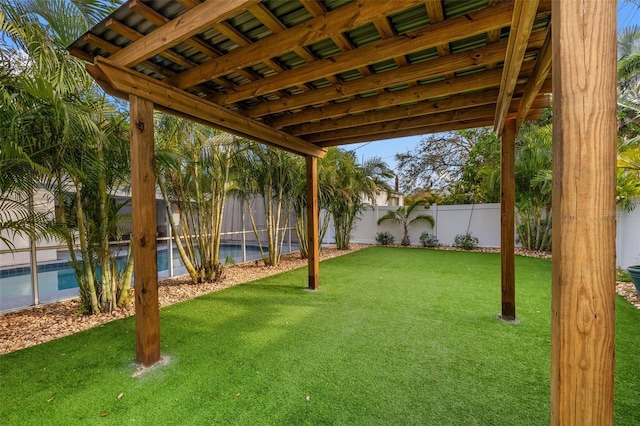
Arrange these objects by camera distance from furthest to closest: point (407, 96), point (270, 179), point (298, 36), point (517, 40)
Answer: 1. point (270, 179)
2. point (407, 96)
3. point (298, 36)
4. point (517, 40)

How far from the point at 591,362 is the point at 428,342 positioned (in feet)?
6.92

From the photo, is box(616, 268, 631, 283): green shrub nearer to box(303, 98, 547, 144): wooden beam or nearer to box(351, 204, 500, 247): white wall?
box(351, 204, 500, 247): white wall

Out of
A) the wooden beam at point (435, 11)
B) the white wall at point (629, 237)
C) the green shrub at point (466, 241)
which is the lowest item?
the green shrub at point (466, 241)

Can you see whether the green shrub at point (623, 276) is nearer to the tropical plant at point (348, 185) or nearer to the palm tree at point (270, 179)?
the tropical plant at point (348, 185)

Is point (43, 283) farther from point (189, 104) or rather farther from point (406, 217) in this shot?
point (406, 217)

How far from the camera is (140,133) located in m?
2.36

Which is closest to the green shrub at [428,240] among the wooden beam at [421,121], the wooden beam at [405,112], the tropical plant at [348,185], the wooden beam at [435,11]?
the tropical plant at [348,185]

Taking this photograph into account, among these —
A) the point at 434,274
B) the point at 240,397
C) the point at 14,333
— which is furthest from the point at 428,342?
the point at 14,333

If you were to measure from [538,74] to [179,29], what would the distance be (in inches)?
98.0

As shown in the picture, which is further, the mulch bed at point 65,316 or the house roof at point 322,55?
the mulch bed at point 65,316

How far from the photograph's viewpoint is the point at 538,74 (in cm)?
212

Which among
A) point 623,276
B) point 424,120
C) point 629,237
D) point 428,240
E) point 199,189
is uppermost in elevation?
point 424,120

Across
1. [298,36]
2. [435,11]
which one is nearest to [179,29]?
[298,36]

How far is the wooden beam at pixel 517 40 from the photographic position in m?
1.43
